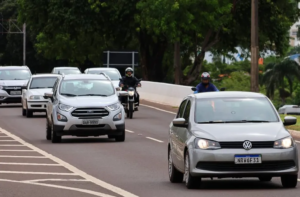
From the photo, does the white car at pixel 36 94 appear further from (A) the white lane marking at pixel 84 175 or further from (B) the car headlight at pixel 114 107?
(B) the car headlight at pixel 114 107

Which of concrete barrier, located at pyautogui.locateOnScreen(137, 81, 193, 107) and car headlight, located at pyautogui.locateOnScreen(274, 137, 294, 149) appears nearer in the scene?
car headlight, located at pyautogui.locateOnScreen(274, 137, 294, 149)

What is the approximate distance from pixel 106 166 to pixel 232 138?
5.28 meters

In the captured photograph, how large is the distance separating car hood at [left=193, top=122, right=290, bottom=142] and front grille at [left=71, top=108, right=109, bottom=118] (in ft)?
34.3

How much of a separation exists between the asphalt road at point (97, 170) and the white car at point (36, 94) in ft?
22.8

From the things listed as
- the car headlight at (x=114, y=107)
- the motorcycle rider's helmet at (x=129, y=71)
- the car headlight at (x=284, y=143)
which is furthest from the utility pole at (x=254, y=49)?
the car headlight at (x=284, y=143)

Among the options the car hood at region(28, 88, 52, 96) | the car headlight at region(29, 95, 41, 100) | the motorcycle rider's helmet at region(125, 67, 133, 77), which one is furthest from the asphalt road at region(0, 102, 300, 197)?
the car hood at region(28, 88, 52, 96)

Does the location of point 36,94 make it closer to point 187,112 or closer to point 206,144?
point 187,112

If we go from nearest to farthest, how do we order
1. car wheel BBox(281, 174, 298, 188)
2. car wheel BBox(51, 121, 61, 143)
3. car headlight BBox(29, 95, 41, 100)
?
car wheel BBox(281, 174, 298, 188) < car wheel BBox(51, 121, 61, 143) < car headlight BBox(29, 95, 41, 100)

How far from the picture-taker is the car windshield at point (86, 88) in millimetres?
25328

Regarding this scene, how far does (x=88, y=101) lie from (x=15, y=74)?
848 inches

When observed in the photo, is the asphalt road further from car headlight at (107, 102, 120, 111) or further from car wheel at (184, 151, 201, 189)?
car headlight at (107, 102, 120, 111)

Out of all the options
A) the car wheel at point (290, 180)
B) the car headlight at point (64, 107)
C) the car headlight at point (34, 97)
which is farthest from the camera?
the car headlight at point (34, 97)

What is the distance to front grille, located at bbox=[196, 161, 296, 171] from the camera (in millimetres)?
13250

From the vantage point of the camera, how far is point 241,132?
528 inches
